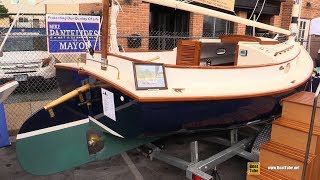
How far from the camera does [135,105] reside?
2.97 meters

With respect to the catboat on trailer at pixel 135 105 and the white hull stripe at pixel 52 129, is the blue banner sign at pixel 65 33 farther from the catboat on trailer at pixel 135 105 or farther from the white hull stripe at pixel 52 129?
the white hull stripe at pixel 52 129

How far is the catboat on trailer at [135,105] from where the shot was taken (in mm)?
3072

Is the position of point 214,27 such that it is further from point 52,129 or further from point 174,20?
point 52,129

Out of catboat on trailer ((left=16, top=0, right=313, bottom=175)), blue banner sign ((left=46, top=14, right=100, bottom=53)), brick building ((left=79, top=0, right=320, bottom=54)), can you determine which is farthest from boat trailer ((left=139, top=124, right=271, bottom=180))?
brick building ((left=79, top=0, right=320, bottom=54))

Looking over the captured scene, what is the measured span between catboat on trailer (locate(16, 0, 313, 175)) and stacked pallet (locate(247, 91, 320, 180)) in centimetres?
35

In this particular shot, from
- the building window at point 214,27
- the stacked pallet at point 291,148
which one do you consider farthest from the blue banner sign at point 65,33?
the building window at point 214,27

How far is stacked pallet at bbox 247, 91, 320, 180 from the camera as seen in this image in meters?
3.20

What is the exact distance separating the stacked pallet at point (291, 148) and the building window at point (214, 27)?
8.27 metres

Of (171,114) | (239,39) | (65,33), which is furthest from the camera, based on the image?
(65,33)

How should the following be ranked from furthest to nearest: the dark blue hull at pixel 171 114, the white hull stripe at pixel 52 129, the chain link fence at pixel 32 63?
the chain link fence at pixel 32 63 < the white hull stripe at pixel 52 129 < the dark blue hull at pixel 171 114

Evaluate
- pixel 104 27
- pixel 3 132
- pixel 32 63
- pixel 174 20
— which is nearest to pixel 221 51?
pixel 104 27

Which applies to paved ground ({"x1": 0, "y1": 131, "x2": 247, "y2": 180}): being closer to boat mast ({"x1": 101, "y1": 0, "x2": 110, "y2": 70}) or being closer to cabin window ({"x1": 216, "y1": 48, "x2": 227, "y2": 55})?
boat mast ({"x1": 101, "y1": 0, "x2": 110, "y2": 70})

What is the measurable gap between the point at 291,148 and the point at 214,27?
8966 millimetres

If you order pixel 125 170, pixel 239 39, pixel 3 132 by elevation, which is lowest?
pixel 125 170
